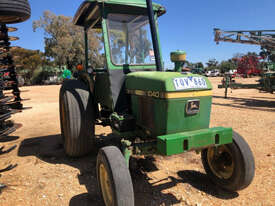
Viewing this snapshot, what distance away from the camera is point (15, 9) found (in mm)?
4297

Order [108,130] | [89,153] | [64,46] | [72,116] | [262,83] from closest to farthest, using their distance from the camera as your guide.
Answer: [72,116], [89,153], [108,130], [262,83], [64,46]

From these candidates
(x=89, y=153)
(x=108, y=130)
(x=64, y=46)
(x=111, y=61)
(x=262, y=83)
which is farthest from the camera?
(x=64, y=46)

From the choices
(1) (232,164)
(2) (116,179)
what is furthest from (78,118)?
(1) (232,164)

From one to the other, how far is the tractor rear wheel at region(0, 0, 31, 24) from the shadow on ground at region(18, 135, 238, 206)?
266cm

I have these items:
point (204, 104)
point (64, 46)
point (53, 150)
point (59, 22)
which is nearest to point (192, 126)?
point (204, 104)

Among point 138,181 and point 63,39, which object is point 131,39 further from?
point 63,39

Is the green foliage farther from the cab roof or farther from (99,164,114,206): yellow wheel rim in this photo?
(99,164,114,206): yellow wheel rim

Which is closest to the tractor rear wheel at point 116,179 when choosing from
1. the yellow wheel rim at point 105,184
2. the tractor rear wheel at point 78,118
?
the yellow wheel rim at point 105,184

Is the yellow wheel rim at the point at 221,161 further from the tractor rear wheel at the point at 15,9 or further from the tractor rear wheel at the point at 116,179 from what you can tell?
the tractor rear wheel at the point at 15,9

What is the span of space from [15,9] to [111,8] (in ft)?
7.59

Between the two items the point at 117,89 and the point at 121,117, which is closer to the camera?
the point at 121,117

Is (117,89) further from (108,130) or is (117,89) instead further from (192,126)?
(108,130)

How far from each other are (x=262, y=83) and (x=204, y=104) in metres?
8.33

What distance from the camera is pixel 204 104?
261 cm
